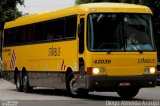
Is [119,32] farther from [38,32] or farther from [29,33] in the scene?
[29,33]

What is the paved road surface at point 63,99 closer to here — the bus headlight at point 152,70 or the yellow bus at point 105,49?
the yellow bus at point 105,49

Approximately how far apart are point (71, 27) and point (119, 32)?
217cm

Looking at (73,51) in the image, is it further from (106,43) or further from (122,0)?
(122,0)

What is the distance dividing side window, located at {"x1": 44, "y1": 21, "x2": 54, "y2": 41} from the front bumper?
4.38m

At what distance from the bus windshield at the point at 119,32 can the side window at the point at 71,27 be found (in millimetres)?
1334

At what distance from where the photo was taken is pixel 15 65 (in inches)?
1185

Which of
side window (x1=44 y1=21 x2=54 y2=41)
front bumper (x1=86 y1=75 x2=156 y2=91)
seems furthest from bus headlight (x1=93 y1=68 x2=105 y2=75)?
side window (x1=44 y1=21 x2=54 y2=41)

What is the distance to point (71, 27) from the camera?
2325 cm

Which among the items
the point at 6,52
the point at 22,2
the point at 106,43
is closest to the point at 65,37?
the point at 106,43

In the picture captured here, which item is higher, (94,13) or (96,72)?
(94,13)

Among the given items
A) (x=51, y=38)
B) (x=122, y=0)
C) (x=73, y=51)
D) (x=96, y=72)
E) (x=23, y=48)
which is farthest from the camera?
(x=122, y=0)

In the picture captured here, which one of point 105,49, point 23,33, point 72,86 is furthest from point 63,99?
point 23,33

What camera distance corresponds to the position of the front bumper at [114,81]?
2120 centimetres

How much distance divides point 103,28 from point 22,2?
38613 millimetres
